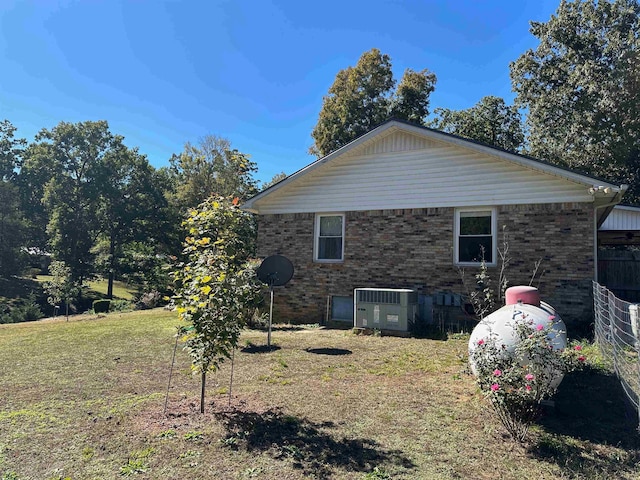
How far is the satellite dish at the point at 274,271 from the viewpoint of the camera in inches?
368

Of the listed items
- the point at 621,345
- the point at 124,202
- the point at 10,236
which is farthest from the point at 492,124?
the point at 10,236

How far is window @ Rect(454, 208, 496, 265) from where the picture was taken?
1040 cm

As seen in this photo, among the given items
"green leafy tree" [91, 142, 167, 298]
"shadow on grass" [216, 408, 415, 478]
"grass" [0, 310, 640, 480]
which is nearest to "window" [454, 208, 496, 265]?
"grass" [0, 310, 640, 480]

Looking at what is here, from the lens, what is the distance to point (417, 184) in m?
11.2

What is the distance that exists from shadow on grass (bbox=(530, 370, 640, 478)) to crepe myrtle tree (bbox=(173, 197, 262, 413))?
3102 mm

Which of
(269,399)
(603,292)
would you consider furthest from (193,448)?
(603,292)

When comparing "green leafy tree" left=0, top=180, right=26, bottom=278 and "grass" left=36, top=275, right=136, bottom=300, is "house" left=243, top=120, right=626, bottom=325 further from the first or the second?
"green leafy tree" left=0, top=180, right=26, bottom=278

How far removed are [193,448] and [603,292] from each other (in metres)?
7.59

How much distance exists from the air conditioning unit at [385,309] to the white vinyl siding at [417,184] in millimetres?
2622

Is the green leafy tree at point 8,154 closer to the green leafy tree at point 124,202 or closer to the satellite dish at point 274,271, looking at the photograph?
the green leafy tree at point 124,202

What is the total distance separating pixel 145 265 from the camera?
100 feet

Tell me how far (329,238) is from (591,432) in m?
8.88

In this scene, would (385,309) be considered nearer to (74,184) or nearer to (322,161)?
(322,161)

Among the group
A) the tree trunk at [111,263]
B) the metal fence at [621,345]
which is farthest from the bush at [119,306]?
the metal fence at [621,345]
